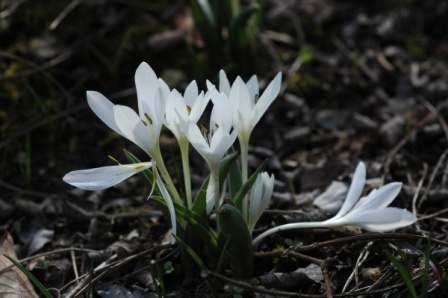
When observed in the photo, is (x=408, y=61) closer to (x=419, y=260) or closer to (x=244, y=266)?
(x=419, y=260)

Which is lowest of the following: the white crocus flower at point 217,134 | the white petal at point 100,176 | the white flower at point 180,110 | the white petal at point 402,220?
the white petal at point 402,220

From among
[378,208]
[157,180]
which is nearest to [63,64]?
[157,180]

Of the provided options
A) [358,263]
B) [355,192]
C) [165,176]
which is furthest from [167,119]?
[358,263]

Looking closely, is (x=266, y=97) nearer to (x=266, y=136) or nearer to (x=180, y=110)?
(x=180, y=110)

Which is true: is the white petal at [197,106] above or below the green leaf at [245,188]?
above

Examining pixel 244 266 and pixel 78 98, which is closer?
pixel 244 266

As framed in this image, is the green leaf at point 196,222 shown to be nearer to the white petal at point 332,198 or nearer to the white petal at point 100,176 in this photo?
the white petal at point 100,176

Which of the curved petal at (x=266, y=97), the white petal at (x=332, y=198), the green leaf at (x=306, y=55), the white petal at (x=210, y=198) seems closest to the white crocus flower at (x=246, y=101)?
the curved petal at (x=266, y=97)
